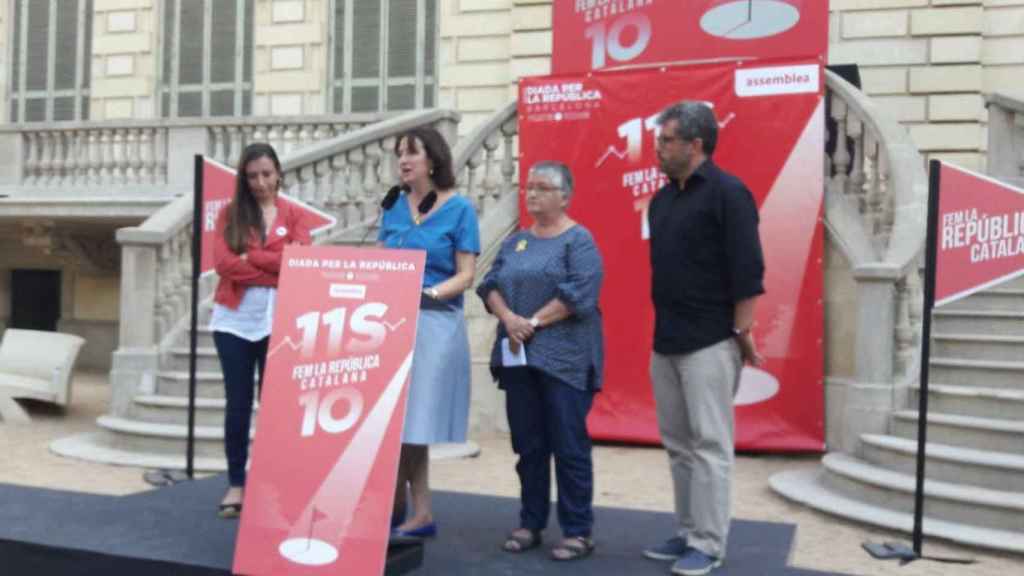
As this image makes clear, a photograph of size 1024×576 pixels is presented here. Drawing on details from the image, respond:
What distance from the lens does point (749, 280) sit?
444cm

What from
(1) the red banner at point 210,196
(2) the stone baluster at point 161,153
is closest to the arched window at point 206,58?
(2) the stone baluster at point 161,153

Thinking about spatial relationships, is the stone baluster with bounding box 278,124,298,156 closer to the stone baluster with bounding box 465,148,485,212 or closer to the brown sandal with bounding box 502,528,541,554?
the stone baluster with bounding box 465,148,485,212

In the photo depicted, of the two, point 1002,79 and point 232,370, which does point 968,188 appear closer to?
point 232,370

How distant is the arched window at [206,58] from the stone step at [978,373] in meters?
10.1

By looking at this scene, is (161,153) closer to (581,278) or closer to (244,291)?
(244,291)

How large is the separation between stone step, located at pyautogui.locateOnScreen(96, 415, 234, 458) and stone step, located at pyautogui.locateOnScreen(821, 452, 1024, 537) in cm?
435

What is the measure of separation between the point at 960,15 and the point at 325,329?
10.3m

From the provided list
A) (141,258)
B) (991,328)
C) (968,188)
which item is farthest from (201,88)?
(968,188)

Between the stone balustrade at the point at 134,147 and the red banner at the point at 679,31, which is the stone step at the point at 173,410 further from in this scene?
the stone balustrade at the point at 134,147

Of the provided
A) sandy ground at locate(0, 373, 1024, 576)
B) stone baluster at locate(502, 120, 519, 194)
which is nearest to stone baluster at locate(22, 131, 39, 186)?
sandy ground at locate(0, 373, 1024, 576)

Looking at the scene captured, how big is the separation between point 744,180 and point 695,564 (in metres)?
4.94

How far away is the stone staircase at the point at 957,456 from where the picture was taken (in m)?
6.48

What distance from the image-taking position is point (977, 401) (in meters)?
7.51

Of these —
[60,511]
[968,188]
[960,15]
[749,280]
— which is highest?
[960,15]
